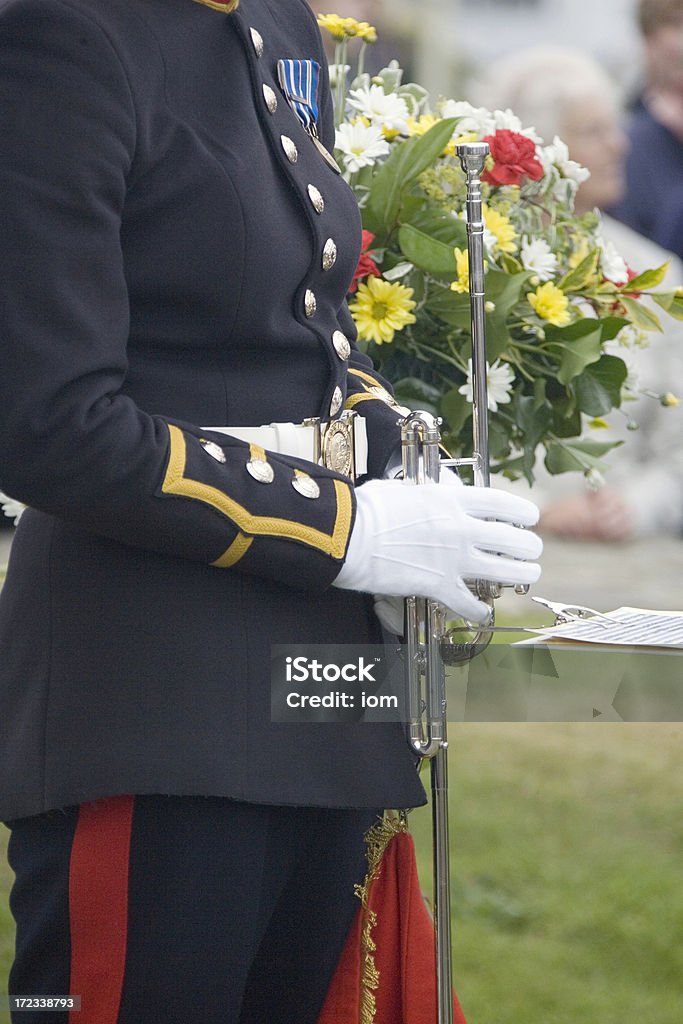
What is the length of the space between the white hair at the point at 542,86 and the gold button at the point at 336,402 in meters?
3.30

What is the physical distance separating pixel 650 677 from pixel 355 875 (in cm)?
29

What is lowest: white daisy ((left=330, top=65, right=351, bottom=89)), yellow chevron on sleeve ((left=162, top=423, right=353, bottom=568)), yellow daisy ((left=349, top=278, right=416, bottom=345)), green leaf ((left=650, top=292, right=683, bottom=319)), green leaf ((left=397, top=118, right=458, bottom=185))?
yellow chevron on sleeve ((left=162, top=423, right=353, bottom=568))

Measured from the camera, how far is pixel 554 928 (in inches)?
102

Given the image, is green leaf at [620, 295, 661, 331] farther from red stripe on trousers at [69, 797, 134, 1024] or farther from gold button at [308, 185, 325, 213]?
red stripe on trousers at [69, 797, 134, 1024]

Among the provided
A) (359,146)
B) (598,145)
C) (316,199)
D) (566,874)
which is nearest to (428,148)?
(359,146)

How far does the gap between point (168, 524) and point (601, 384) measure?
0.77 meters

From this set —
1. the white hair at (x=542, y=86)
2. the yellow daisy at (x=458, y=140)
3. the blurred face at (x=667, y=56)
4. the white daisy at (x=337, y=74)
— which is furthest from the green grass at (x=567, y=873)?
the blurred face at (x=667, y=56)

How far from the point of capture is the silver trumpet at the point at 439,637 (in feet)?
3.48

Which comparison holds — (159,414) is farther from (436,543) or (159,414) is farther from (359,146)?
(359,146)

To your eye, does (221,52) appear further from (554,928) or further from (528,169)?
(554,928)

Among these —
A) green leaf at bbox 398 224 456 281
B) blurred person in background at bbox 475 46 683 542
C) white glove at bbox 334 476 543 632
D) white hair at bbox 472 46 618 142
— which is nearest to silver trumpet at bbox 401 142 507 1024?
white glove at bbox 334 476 543 632

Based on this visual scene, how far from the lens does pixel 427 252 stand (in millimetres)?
1540

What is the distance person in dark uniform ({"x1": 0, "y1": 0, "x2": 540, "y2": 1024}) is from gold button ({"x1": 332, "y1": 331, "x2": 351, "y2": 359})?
0.03 meters

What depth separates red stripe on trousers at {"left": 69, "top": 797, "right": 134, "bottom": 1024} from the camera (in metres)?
0.99
